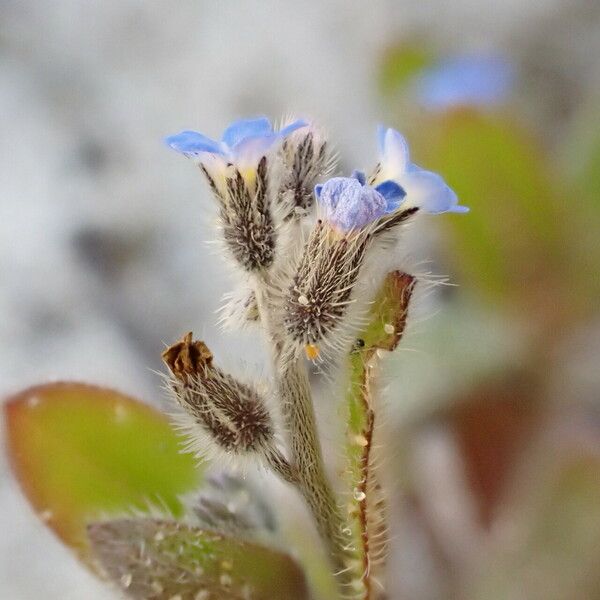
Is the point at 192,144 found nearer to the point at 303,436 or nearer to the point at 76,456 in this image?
the point at 303,436

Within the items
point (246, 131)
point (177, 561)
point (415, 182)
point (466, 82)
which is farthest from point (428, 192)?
point (466, 82)

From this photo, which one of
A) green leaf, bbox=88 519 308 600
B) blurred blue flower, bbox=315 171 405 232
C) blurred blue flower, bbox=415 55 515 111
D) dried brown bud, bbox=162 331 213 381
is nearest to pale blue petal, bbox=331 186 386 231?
blurred blue flower, bbox=315 171 405 232

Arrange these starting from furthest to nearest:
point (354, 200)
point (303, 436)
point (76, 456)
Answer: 1. point (76, 456)
2. point (303, 436)
3. point (354, 200)

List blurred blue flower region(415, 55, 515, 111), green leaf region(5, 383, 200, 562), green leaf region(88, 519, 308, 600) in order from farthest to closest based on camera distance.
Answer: blurred blue flower region(415, 55, 515, 111) < green leaf region(5, 383, 200, 562) < green leaf region(88, 519, 308, 600)

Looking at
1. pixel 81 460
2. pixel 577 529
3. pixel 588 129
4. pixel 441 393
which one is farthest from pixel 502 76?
pixel 81 460

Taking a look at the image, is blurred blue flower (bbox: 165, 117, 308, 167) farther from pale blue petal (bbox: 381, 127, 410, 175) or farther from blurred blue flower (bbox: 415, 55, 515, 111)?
blurred blue flower (bbox: 415, 55, 515, 111)

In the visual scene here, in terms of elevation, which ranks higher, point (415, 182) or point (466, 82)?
point (466, 82)
